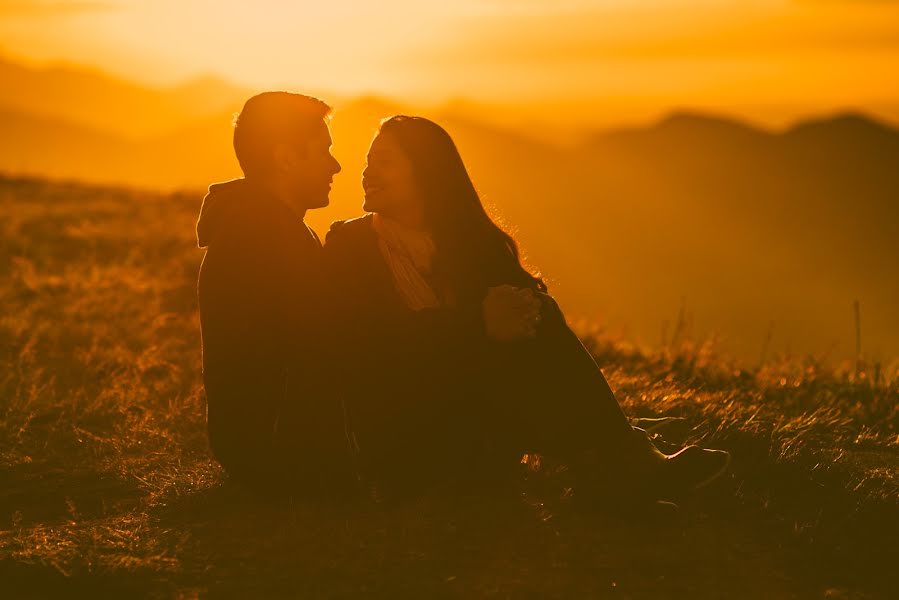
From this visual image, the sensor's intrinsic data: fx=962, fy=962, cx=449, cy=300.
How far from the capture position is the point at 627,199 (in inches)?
5930

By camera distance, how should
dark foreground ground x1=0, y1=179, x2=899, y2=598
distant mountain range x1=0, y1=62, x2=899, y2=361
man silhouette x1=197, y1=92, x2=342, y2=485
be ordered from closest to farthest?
dark foreground ground x1=0, y1=179, x2=899, y2=598
man silhouette x1=197, y1=92, x2=342, y2=485
distant mountain range x1=0, y1=62, x2=899, y2=361

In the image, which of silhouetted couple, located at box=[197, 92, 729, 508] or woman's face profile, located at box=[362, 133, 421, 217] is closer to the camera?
silhouetted couple, located at box=[197, 92, 729, 508]

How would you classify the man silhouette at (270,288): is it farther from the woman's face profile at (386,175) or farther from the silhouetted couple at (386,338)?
the woman's face profile at (386,175)

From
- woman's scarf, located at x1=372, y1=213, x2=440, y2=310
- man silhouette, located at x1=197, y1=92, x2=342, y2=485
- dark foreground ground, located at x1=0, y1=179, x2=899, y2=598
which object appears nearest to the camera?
dark foreground ground, located at x1=0, y1=179, x2=899, y2=598

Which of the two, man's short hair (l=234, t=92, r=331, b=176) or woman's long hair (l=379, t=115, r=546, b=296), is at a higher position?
man's short hair (l=234, t=92, r=331, b=176)

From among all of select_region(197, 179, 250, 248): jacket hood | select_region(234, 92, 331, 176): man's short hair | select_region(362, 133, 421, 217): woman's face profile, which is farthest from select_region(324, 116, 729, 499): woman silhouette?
select_region(197, 179, 250, 248): jacket hood

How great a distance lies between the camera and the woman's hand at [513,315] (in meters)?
4.01

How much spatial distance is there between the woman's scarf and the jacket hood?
649 millimetres

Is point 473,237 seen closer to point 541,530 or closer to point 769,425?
point 541,530

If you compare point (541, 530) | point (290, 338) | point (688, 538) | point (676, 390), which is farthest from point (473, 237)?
point (676, 390)

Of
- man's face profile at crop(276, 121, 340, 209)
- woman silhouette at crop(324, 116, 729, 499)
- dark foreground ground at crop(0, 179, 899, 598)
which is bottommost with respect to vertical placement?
dark foreground ground at crop(0, 179, 899, 598)

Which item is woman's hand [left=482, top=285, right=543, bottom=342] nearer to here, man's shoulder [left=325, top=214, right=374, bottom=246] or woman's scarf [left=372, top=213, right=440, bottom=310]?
woman's scarf [left=372, top=213, right=440, bottom=310]

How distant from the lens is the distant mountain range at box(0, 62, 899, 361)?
115 metres

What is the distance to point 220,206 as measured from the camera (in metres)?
4.09
